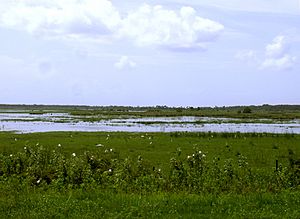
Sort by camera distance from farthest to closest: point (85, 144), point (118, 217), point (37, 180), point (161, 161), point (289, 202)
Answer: point (85, 144), point (161, 161), point (37, 180), point (289, 202), point (118, 217)

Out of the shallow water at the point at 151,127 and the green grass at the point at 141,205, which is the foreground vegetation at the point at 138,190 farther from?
the shallow water at the point at 151,127

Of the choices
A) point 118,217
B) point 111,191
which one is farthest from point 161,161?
point 118,217

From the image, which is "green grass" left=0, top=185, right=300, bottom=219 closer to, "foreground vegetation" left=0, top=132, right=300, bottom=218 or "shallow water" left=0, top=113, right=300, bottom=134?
"foreground vegetation" left=0, top=132, right=300, bottom=218

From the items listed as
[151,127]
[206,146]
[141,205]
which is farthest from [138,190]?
[151,127]

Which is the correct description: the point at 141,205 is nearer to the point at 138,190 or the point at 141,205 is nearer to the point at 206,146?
the point at 138,190

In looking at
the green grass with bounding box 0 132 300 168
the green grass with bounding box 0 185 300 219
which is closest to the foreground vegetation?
the green grass with bounding box 0 185 300 219

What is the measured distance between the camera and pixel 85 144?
34.1 metres

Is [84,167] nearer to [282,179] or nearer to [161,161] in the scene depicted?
[282,179]

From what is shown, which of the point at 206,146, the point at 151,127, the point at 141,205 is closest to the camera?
the point at 141,205

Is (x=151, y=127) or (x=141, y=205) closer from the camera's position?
(x=141, y=205)

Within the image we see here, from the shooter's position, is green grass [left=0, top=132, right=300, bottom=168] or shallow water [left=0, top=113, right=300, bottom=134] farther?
shallow water [left=0, top=113, right=300, bottom=134]

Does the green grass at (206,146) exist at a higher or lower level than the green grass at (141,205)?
lower

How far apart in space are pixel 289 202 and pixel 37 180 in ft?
23.6

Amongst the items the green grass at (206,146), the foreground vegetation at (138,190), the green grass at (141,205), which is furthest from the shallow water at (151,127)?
the green grass at (141,205)
